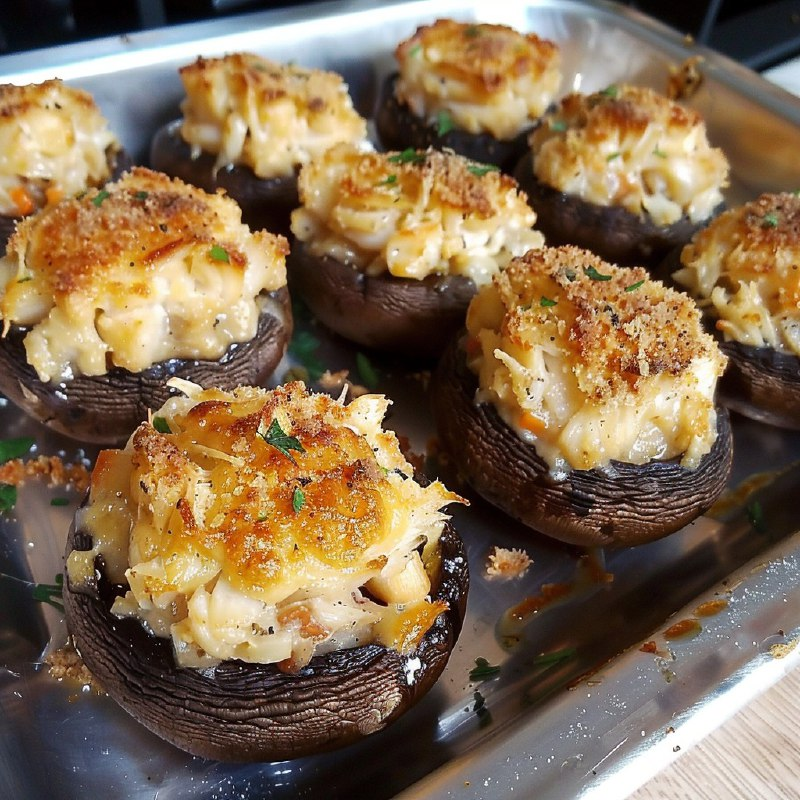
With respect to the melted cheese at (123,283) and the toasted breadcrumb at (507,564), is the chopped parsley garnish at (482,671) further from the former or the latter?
the melted cheese at (123,283)

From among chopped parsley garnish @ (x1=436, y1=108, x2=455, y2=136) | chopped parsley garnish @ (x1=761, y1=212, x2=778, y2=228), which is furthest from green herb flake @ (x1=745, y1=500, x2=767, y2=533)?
chopped parsley garnish @ (x1=436, y1=108, x2=455, y2=136)

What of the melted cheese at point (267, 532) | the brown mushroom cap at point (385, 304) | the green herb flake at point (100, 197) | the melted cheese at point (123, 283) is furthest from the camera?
the brown mushroom cap at point (385, 304)

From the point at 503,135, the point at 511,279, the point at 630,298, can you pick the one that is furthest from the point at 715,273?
the point at 503,135

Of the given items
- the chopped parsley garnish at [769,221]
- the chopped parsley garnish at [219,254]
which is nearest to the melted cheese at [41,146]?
the chopped parsley garnish at [219,254]

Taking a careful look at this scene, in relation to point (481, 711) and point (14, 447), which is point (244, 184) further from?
point (481, 711)

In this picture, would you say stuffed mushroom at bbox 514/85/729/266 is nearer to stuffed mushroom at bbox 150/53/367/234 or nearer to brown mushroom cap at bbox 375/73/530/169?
brown mushroom cap at bbox 375/73/530/169

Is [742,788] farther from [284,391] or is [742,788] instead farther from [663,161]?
[663,161]
